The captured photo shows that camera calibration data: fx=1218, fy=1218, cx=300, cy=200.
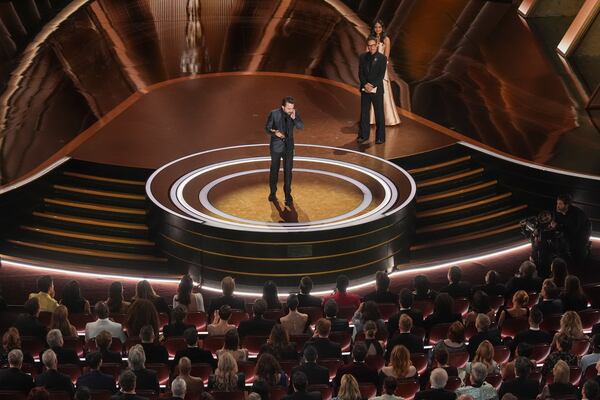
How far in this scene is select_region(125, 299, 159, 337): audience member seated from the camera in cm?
1147

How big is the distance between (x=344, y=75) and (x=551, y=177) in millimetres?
5652

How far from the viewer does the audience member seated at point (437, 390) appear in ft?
31.9

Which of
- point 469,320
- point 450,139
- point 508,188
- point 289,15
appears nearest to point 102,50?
point 289,15

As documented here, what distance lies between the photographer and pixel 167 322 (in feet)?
39.5

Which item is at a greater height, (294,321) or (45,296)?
(45,296)

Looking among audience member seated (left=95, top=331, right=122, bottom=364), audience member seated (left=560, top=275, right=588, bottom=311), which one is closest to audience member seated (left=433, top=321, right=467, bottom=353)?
audience member seated (left=560, top=275, right=588, bottom=311)

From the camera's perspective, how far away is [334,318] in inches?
459

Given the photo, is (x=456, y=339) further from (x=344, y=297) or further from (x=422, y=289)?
(x=344, y=297)

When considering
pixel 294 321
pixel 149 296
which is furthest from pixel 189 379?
pixel 149 296

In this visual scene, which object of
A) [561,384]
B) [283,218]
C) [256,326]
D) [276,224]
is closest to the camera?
[561,384]

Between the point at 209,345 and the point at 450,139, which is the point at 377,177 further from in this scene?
the point at 209,345

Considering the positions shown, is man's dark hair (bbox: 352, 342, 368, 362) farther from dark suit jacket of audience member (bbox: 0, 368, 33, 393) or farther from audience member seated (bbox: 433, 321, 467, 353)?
dark suit jacket of audience member (bbox: 0, 368, 33, 393)

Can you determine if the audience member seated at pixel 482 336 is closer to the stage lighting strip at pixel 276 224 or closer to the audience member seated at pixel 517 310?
the audience member seated at pixel 517 310

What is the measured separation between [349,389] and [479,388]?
3.67 feet
